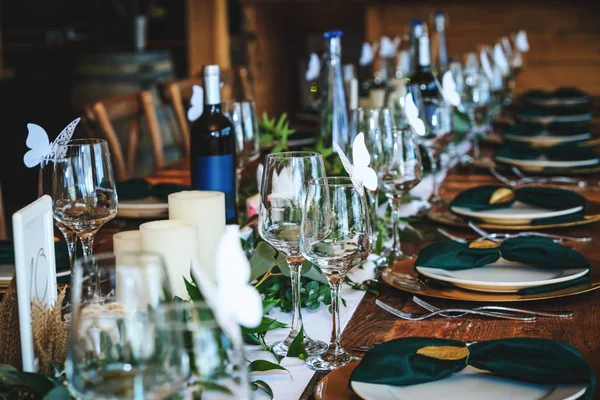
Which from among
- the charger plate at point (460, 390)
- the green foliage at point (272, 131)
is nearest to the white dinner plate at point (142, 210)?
the green foliage at point (272, 131)

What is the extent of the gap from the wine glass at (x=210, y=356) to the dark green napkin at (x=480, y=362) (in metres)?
0.28

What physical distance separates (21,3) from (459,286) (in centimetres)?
715

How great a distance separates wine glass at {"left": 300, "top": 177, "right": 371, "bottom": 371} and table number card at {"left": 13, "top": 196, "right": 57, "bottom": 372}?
0.27 m

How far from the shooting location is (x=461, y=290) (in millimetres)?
1114

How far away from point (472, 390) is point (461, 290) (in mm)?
360

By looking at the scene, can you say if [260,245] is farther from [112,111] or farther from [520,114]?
[520,114]

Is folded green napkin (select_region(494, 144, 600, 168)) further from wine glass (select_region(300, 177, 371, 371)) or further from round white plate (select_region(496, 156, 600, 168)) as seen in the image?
wine glass (select_region(300, 177, 371, 371))

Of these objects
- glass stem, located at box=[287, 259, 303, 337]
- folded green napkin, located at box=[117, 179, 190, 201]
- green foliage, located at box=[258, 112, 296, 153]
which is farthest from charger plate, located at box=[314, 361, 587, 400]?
green foliage, located at box=[258, 112, 296, 153]

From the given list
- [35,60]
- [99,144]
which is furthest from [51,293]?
[35,60]

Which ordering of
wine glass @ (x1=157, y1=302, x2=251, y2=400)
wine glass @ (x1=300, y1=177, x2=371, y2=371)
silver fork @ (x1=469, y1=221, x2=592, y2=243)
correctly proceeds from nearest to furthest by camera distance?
wine glass @ (x1=157, y1=302, x2=251, y2=400), wine glass @ (x1=300, y1=177, x2=371, y2=371), silver fork @ (x1=469, y1=221, x2=592, y2=243)

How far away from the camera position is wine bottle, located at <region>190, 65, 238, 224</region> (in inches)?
53.6

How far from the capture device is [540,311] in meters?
1.05

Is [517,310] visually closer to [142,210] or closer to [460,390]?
[460,390]

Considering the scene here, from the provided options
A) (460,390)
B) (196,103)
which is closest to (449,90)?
(196,103)
